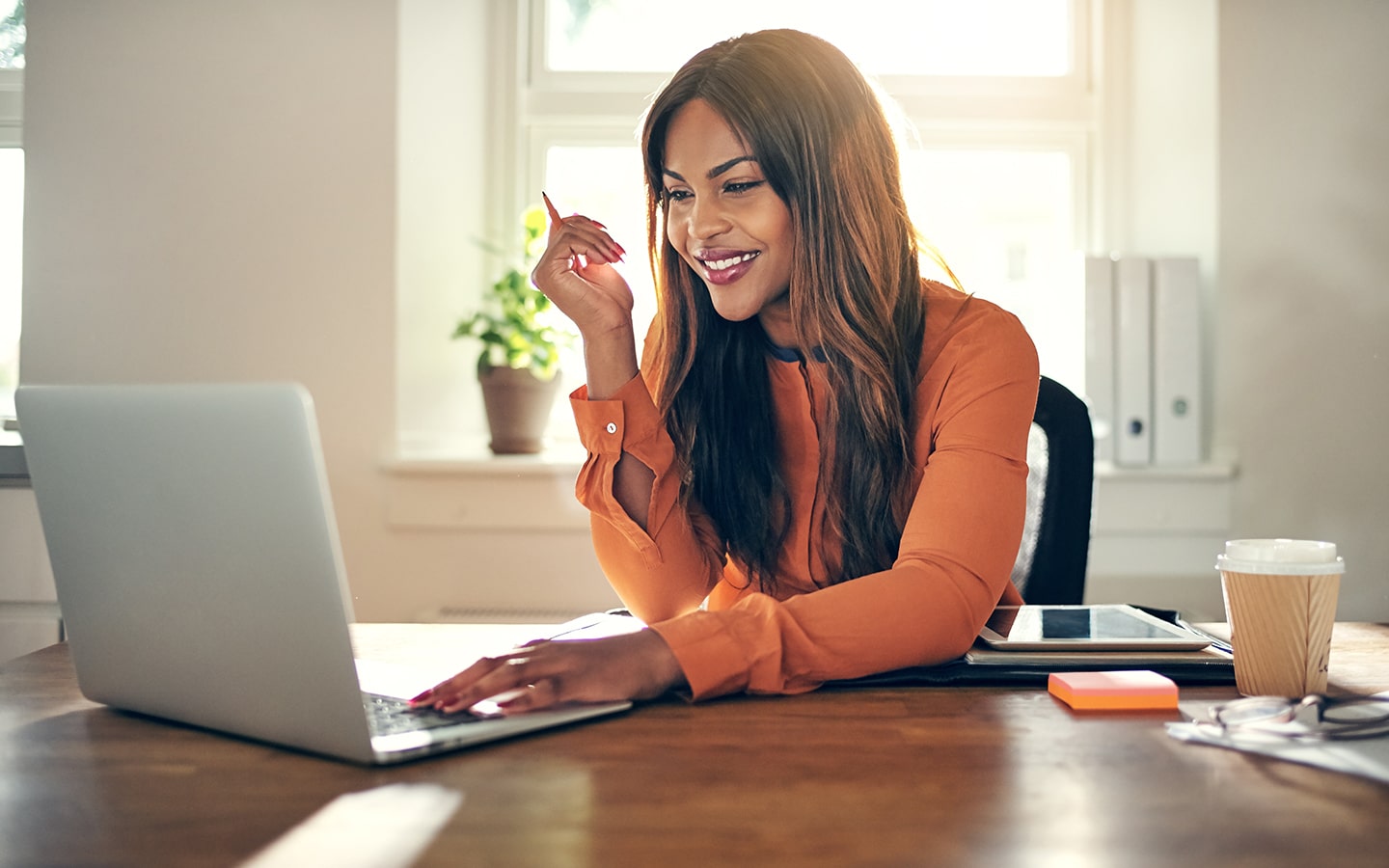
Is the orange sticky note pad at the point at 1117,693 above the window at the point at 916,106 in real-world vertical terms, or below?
below

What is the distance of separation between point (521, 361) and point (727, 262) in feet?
3.79

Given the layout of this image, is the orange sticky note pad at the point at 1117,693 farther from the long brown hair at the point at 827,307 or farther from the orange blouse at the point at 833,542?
the long brown hair at the point at 827,307

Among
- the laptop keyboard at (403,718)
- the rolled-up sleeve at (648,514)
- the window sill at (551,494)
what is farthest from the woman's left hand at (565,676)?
the window sill at (551,494)

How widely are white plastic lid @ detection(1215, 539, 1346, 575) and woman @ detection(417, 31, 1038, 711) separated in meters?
0.21

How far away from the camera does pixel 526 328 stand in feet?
7.66

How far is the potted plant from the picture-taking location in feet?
7.63

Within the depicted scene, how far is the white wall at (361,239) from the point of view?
2.25 metres

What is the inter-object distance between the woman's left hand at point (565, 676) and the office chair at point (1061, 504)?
0.69m

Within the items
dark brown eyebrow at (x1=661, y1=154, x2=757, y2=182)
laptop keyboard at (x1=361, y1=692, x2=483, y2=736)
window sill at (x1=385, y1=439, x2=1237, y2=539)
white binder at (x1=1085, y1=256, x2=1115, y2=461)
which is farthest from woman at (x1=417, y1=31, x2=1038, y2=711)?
white binder at (x1=1085, y1=256, x2=1115, y2=461)

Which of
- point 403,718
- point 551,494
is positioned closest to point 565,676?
point 403,718

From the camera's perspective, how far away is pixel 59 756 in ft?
2.29

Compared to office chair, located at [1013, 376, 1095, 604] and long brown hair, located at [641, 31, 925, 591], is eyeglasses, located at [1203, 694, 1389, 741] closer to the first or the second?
long brown hair, located at [641, 31, 925, 591]

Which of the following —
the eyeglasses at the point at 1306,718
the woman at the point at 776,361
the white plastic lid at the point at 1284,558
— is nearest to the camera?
the eyeglasses at the point at 1306,718

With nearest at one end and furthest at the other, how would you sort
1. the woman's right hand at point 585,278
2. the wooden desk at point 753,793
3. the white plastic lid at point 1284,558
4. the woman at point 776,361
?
the wooden desk at point 753,793 → the white plastic lid at point 1284,558 → the woman at point 776,361 → the woman's right hand at point 585,278
